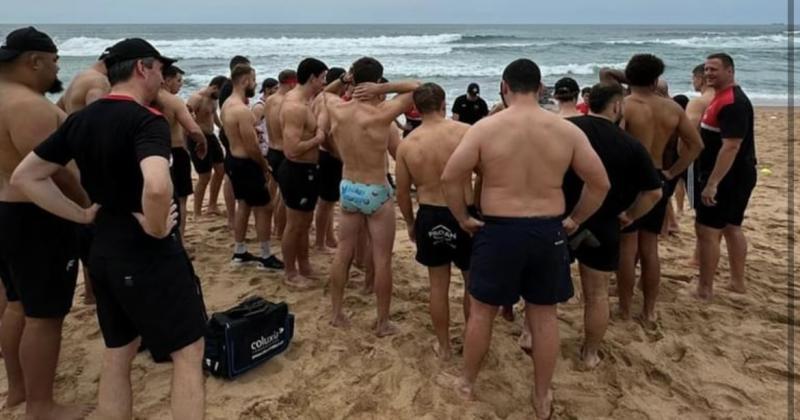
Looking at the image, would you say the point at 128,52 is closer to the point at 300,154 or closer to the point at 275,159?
the point at 300,154

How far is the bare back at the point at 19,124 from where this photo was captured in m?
2.99

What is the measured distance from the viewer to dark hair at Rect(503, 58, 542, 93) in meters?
3.08

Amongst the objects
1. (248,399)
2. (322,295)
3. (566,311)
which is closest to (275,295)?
(322,295)

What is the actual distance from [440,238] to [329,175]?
1.97 metres

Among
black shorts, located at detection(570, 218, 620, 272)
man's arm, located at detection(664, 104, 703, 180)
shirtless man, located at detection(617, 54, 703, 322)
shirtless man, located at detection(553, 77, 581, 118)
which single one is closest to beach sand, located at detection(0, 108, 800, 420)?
shirtless man, located at detection(617, 54, 703, 322)

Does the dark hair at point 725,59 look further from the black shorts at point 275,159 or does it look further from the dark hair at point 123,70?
the dark hair at point 123,70

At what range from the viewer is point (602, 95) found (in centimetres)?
369

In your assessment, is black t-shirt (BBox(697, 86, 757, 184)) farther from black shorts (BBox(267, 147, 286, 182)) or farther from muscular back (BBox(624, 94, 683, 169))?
black shorts (BBox(267, 147, 286, 182))

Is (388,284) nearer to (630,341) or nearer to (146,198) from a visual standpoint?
(630,341)

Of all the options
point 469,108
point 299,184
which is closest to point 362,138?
point 299,184

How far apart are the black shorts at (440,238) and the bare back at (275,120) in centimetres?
219

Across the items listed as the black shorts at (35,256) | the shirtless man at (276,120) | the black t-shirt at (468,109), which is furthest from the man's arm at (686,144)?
the black t-shirt at (468,109)

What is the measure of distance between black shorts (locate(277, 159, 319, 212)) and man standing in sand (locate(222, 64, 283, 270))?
559 mm

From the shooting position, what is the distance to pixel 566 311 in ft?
15.4
